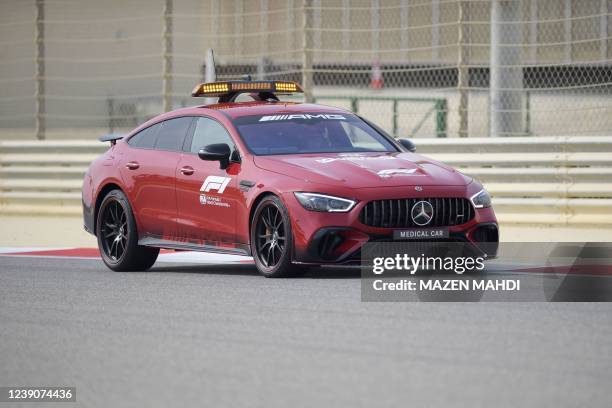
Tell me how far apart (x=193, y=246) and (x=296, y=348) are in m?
4.39

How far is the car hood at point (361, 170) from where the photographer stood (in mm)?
10602

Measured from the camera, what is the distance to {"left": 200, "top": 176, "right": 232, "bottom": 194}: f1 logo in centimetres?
1140

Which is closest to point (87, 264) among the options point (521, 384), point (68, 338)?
point (68, 338)

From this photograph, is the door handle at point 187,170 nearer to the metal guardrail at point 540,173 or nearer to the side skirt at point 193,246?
the side skirt at point 193,246

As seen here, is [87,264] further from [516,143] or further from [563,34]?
[563,34]

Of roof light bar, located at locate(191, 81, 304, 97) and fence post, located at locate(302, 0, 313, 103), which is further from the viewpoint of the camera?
fence post, located at locate(302, 0, 313, 103)

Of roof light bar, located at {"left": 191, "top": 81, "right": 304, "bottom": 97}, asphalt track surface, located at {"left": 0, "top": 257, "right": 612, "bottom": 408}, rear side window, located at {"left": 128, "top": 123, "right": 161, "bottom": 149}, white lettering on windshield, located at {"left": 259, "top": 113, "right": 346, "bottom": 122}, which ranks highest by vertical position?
roof light bar, located at {"left": 191, "top": 81, "right": 304, "bottom": 97}

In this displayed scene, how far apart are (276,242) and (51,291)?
5.55 feet

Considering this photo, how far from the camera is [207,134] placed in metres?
12.1

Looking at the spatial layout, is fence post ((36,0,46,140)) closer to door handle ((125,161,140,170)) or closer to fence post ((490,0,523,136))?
fence post ((490,0,523,136))

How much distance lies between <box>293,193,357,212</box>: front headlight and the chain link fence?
444 cm

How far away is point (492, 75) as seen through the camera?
57.8ft

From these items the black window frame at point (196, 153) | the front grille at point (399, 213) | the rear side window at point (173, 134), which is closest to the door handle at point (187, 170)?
the black window frame at point (196, 153)

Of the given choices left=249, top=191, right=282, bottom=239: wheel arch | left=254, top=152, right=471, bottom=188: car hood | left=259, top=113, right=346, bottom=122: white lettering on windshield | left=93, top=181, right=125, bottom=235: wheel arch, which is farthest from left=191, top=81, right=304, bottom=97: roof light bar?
left=249, top=191, right=282, bottom=239: wheel arch
